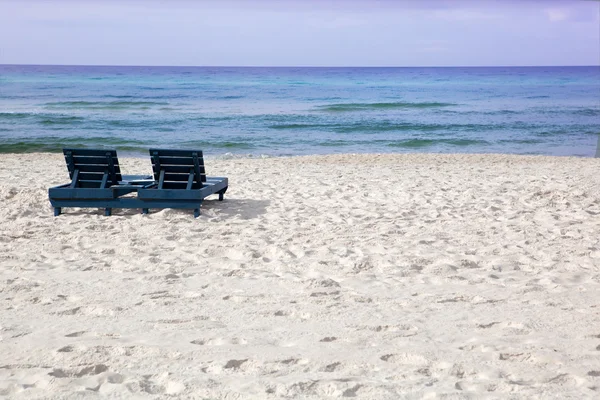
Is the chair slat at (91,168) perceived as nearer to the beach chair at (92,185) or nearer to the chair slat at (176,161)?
the beach chair at (92,185)

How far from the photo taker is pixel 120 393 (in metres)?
3.10

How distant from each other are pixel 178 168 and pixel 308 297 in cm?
353

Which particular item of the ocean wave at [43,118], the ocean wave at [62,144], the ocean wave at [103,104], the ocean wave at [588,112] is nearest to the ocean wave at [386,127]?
the ocean wave at [62,144]

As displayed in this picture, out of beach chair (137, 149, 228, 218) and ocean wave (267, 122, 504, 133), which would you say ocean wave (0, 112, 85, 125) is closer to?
ocean wave (267, 122, 504, 133)

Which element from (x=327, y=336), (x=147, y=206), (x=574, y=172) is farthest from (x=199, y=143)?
(x=327, y=336)

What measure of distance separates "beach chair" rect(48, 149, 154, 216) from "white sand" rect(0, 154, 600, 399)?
0.66 ft

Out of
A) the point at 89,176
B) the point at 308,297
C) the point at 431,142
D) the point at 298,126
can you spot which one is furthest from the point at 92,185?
the point at 298,126

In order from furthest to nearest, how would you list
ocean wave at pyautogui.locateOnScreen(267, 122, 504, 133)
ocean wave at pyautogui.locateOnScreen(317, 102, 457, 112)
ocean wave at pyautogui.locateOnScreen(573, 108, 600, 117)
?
ocean wave at pyautogui.locateOnScreen(317, 102, 457, 112) < ocean wave at pyautogui.locateOnScreen(573, 108, 600, 117) < ocean wave at pyautogui.locateOnScreen(267, 122, 504, 133)

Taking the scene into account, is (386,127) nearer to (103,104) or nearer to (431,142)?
(431,142)

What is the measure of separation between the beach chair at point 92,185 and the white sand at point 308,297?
20 centimetres

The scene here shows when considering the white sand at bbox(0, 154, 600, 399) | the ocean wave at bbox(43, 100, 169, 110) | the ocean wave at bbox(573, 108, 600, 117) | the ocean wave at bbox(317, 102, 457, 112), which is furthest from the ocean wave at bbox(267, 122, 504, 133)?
the white sand at bbox(0, 154, 600, 399)

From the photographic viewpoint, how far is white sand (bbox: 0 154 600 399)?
3.30m

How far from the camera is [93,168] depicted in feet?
25.6

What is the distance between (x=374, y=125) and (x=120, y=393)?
23765 millimetres
